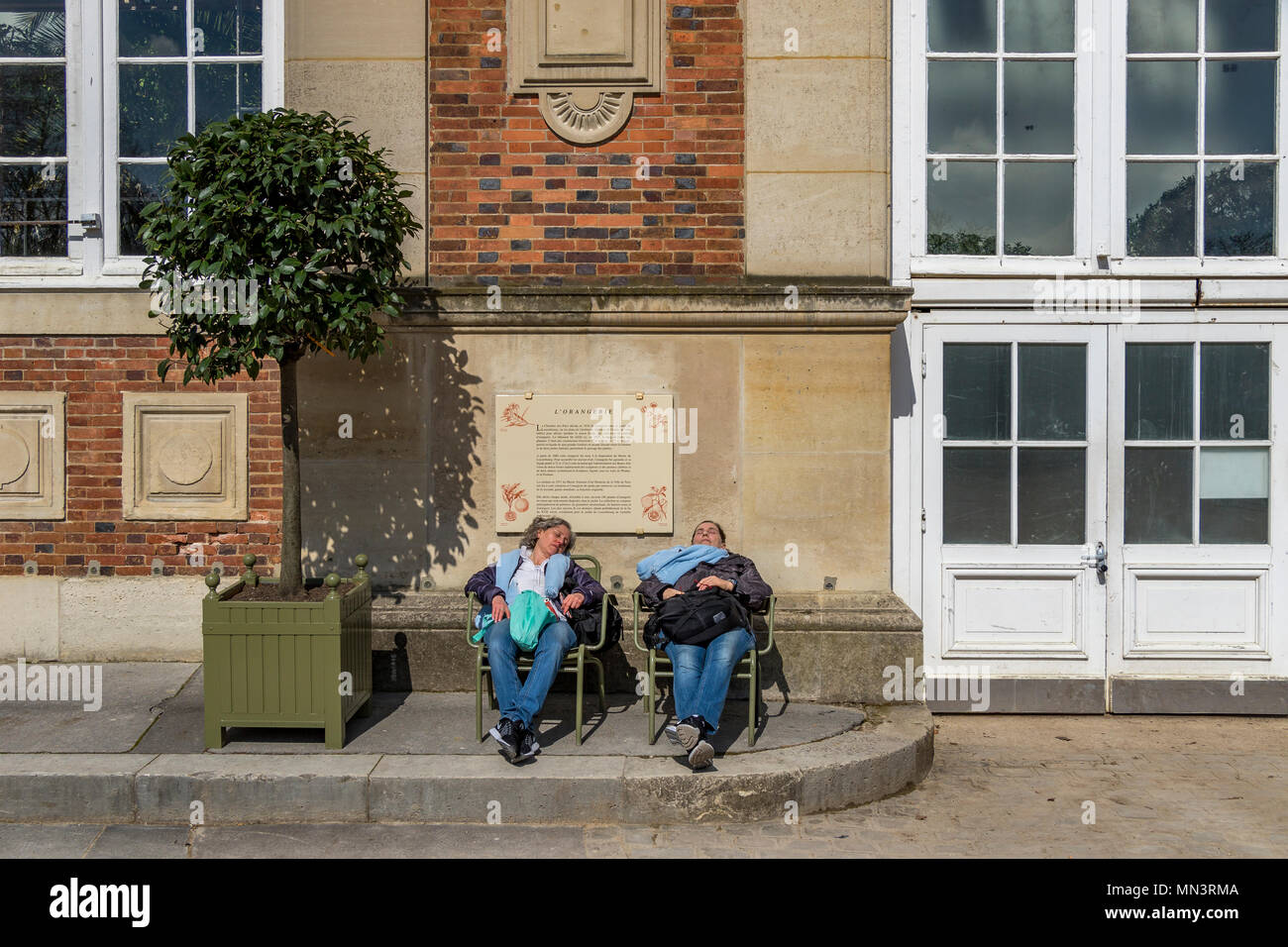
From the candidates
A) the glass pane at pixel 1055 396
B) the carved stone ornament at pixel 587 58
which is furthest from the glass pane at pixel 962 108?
the carved stone ornament at pixel 587 58

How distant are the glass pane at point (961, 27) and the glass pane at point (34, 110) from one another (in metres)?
5.76

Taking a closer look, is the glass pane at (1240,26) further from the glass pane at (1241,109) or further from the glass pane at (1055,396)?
the glass pane at (1055,396)

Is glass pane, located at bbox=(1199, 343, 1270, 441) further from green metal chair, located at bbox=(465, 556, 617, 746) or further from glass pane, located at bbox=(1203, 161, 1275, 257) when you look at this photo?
green metal chair, located at bbox=(465, 556, 617, 746)

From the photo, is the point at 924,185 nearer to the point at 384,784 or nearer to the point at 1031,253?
the point at 1031,253

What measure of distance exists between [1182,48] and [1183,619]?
3.71 metres

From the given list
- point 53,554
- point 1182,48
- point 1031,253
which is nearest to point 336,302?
point 53,554

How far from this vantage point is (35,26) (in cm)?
741

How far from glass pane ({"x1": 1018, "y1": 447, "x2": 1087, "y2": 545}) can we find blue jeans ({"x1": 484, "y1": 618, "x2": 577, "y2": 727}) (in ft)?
10.7

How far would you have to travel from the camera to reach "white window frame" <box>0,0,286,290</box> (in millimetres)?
7312

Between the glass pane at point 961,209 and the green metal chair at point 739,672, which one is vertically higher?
the glass pane at point 961,209

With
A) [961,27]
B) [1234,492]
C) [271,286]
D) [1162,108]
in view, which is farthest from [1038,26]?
[271,286]

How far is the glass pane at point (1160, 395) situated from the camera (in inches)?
287

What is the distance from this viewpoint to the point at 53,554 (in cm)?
727

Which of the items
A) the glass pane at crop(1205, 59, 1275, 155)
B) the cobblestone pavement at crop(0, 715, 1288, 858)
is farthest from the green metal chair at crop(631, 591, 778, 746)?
the glass pane at crop(1205, 59, 1275, 155)
